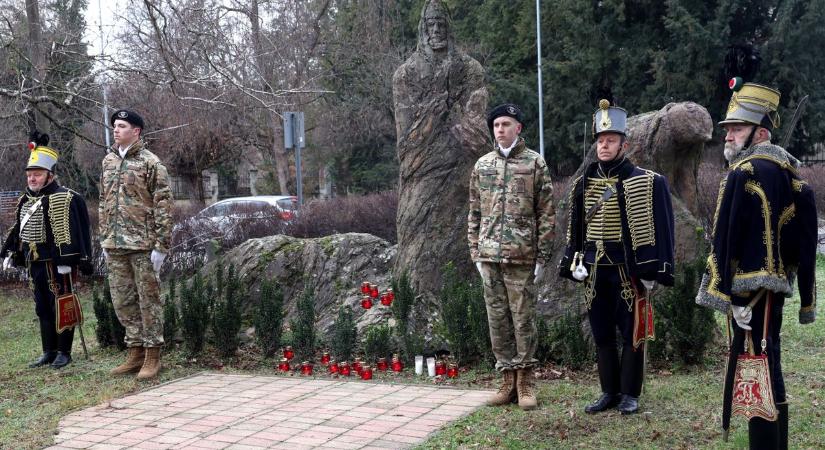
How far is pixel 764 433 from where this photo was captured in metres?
4.55

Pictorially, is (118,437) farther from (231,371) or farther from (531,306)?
(531,306)

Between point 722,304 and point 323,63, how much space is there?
2562cm

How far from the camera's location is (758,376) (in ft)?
15.0

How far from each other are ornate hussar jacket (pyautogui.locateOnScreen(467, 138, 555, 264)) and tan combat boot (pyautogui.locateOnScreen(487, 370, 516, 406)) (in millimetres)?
802

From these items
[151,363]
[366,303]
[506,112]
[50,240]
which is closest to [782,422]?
[506,112]

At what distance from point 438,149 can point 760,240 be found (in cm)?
456

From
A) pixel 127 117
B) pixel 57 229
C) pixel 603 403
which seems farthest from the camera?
pixel 57 229

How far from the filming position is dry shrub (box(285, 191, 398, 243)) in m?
15.5

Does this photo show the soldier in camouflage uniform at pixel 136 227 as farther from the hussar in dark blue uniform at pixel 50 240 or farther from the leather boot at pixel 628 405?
the leather boot at pixel 628 405

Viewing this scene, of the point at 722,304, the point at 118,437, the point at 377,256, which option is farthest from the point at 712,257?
the point at 377,256

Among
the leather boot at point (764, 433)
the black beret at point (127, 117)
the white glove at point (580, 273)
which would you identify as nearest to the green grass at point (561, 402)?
the leather boot at point (764, 433)

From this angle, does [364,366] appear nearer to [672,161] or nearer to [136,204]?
[136,204]

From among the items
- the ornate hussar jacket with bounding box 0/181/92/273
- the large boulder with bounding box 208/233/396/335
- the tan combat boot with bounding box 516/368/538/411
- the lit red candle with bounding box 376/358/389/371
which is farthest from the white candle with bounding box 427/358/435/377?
the ornate hussar jacket with bounding box 0/181/92/273

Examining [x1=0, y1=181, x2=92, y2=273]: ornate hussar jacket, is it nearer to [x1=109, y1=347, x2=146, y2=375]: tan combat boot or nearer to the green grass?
[x1=109, y1=347, x2=146, y2=375]: tan combat boot
